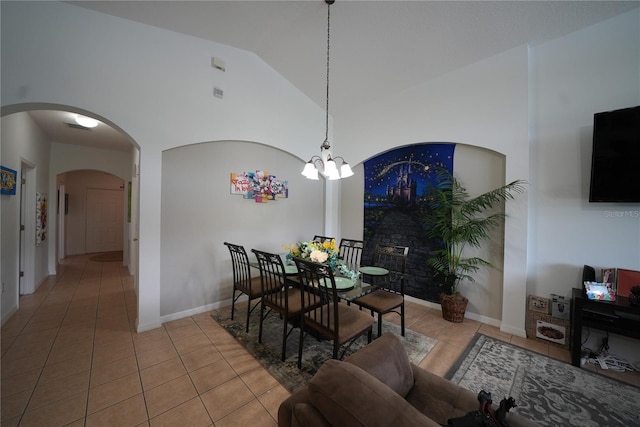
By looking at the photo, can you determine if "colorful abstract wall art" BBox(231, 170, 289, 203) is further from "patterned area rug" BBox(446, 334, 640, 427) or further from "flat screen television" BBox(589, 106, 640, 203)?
"flat screen television" BBox(589, 106, 640, 203)

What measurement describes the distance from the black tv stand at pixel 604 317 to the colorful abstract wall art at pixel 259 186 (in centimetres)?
370

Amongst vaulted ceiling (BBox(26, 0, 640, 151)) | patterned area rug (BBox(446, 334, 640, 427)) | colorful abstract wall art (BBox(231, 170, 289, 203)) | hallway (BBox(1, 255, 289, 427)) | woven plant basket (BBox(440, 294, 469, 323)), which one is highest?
vaulted ceiling (BBox(26, 0, 640, 151))

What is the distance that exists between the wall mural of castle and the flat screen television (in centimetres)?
131

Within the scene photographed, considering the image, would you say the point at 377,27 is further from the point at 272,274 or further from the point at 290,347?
the point at 290,347

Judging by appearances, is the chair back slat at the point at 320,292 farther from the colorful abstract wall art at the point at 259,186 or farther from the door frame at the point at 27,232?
the door frame at the point at 27,232

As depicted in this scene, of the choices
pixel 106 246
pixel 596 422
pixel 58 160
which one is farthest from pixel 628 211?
pixel 106 246

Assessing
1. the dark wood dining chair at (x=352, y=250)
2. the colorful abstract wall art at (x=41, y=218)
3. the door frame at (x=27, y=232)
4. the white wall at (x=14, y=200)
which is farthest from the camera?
the colorful abstract wall art at (x=41, y=218)

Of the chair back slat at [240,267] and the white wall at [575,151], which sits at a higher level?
the white wall at [575,151]

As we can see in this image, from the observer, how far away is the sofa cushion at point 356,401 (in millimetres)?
820

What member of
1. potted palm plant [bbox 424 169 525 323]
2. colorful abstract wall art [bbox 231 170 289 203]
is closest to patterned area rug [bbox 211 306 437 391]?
potted palm plant [bbox 424 169 525 323]

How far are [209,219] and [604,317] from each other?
427 cm

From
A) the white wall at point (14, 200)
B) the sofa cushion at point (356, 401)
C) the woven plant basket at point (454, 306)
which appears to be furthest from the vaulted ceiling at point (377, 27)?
the sofa cushion at point (356, 401)

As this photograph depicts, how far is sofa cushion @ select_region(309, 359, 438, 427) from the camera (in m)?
0.82

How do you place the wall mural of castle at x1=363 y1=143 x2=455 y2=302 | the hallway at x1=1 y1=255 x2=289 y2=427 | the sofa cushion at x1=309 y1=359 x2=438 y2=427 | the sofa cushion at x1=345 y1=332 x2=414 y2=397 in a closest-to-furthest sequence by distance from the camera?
the sofa cushion at x1=309 y1=359 x2=438 y2=427
the sofa cushion at x1=345 y1=332 x2=414 y2=397
the hallway at x1=1 y1=255 x2=289 y2=427
the wall mural of castle at x1=363 y1=143 x2=455 y2=302
